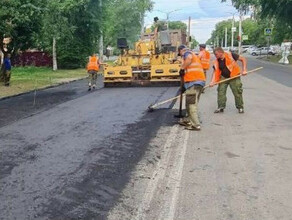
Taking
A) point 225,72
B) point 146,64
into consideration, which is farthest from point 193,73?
point 146,64

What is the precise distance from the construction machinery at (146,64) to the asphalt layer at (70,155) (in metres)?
6.58

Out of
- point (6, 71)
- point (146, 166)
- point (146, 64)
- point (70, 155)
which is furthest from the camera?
point (146, 64)

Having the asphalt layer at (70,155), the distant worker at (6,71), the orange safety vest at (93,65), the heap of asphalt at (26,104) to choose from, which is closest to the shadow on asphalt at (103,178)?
the asphalt layer at (70,155)

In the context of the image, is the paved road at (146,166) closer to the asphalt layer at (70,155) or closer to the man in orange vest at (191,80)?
the asphalt layer at (70,155)

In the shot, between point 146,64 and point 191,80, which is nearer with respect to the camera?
point 191,80

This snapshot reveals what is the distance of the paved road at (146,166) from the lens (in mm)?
4996

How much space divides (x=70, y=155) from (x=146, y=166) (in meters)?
1.41

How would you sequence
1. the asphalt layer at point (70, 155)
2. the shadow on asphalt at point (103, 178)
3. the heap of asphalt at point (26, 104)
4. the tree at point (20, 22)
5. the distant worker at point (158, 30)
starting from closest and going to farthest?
the shadow on asphalt at point (103, 178) → the asphalt layer at point (70, 155) → the heap of asphalt at point (26, 104) → the tree at point (20, 22) → the distant worker at point (158, 30)

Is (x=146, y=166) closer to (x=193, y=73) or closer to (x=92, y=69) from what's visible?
(x=193, y=73)

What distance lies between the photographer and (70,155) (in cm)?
745

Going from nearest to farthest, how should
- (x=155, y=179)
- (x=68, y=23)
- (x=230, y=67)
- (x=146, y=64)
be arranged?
(x=155, y=179)
(x=230, y=67)
(x=146, y=64)
(x=68, y=23)

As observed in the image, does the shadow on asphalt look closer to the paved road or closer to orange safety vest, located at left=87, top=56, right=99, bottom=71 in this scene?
the paved road

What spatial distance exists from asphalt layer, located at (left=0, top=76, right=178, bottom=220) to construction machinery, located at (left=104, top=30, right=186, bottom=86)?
658cm

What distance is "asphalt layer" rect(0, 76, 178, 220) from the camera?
5172mm
